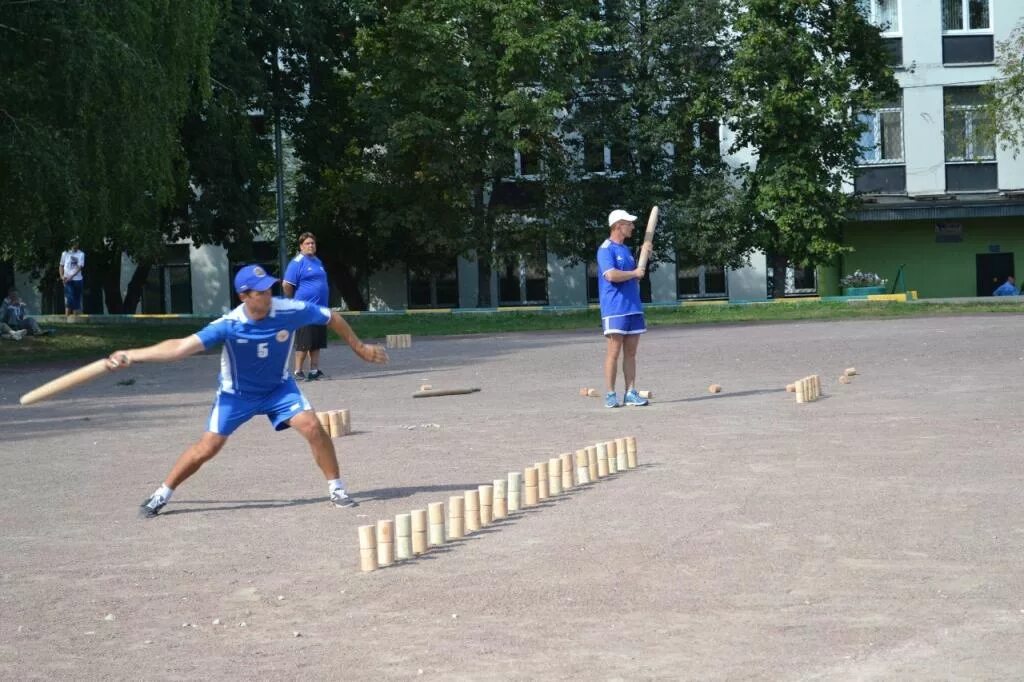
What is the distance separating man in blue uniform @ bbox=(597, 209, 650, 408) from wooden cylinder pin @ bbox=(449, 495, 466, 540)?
7606mm

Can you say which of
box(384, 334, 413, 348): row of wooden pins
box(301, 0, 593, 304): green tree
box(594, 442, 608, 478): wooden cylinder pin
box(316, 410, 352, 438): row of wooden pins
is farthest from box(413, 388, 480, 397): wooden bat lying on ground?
box(301, 0, 593, 304): green tree

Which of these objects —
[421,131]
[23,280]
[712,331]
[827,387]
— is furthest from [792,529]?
[23,280]

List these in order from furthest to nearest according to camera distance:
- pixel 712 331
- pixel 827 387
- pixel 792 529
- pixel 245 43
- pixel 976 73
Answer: pixel 976 73
pixel 245 43
pixel 712 331
pixel 827 387
pixel 792 529

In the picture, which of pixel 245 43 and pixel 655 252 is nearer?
pixel 245 43

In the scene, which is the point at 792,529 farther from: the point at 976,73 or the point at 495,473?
the point at 976,73

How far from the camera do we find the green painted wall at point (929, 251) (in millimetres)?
55188

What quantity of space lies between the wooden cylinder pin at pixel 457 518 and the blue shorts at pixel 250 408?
1912 mm

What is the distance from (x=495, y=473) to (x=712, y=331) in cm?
2119

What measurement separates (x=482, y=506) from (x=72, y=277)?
34581 mm

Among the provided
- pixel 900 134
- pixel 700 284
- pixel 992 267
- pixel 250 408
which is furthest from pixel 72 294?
pixel 250 408

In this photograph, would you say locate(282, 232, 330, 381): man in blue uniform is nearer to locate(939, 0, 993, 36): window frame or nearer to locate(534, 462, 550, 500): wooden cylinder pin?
locate(534, 462, 550, 500): wooden cylinder pin

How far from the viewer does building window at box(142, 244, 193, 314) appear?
64.0m

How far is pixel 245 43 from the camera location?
46.5 m

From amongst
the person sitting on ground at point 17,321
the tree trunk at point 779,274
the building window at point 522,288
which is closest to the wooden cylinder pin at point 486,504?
the person sitting on ground at point 17,321
